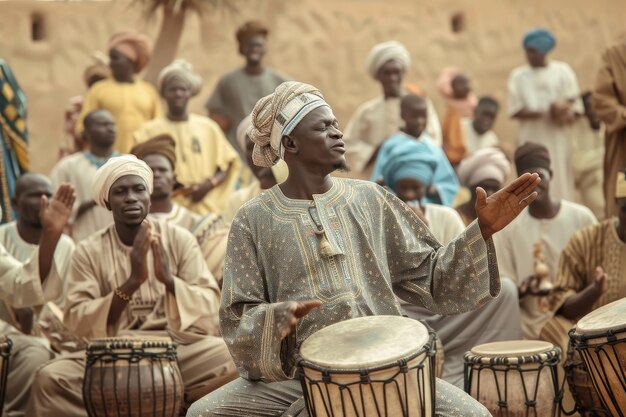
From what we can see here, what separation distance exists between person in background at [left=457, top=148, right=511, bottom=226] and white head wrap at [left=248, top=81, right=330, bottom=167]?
177 inches

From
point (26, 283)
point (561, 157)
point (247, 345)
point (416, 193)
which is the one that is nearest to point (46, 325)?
point (26, 283)

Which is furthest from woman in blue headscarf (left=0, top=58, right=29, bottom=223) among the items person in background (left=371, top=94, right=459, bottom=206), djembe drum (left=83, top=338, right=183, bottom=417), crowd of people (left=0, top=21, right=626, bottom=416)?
djembe drum (left=83, top=338, right=183, bottom=417)

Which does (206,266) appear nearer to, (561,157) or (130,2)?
Answer: (561,157)

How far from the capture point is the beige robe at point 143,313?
7359mm

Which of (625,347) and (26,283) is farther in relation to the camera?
(26,283)

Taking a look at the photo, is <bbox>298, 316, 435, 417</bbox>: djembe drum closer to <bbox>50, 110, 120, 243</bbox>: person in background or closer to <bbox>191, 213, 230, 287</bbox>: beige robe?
<bbox>191, 213, 230, 287</bbox>: beige robe

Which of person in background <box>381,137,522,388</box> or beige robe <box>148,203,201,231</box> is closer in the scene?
person in background <box>381,137,522,388</box>

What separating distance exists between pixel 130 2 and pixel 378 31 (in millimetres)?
3353

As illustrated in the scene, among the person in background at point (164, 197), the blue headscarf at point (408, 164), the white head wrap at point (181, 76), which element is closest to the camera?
the person in background at point (164, 197)

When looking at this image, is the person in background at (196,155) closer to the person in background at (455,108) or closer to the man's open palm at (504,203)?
the person in background at (455,108)

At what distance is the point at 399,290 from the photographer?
5.58m

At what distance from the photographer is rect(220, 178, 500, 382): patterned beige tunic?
5.24m

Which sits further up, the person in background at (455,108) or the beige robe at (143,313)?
the person in background at (455,108)

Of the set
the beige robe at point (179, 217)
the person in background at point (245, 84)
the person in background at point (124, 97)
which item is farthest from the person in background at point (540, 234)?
the person in background at point (124, 97)
